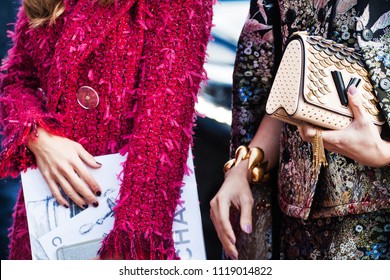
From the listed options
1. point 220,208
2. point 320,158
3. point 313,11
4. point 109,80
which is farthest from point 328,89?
point 109,80

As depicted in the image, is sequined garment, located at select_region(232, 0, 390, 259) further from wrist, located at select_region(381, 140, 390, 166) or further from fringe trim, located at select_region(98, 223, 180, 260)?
fringe trim, located at select_region(98, 223, 180, 260)

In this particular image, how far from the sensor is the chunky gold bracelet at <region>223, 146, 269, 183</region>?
53.9 inches

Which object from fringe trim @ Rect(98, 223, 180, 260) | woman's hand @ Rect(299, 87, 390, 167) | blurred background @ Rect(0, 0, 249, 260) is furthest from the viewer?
blurred background @ Rect(0, 0, 249, 260)

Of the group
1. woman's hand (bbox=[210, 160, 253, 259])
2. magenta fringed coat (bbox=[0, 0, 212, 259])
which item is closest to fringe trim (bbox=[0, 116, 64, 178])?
magenta fringed coat (bbox=[0, 0, 212, 259])

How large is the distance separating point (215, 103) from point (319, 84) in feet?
2.82

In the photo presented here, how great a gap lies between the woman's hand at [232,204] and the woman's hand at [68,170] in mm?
263

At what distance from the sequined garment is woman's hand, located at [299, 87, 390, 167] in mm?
41

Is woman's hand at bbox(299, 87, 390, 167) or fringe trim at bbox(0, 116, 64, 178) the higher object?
woman's hand at bbox(299, 87, 390, 167)

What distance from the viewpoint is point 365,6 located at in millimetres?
1146

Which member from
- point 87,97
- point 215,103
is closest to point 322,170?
point 87,97

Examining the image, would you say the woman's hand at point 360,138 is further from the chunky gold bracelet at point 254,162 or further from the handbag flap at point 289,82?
the chunky gold bracelet at point 254,162

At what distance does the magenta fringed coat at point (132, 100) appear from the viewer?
130 centimetres

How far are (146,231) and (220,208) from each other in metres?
0.17

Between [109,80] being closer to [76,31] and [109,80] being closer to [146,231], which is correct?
[76,31]
